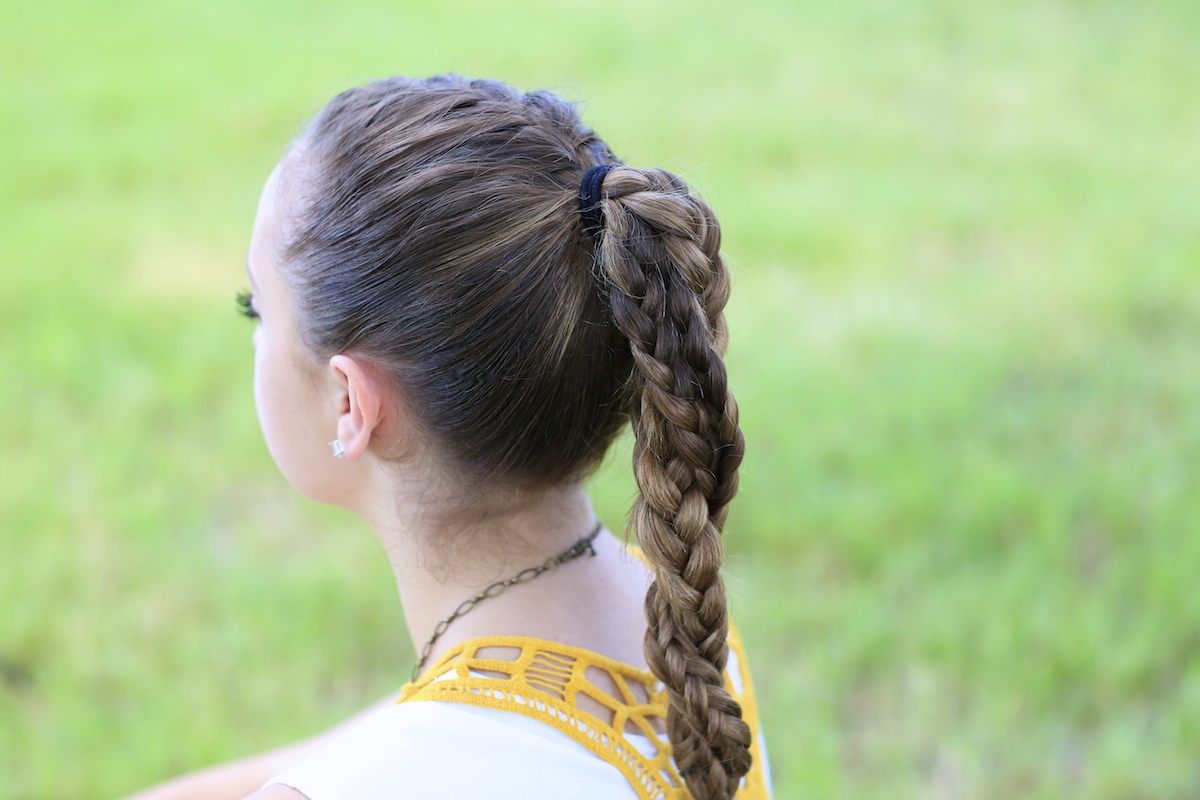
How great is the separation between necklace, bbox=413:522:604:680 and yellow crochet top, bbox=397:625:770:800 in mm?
95

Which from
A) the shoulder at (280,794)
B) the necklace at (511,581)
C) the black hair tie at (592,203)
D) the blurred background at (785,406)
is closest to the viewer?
the shoulder at (280,794)

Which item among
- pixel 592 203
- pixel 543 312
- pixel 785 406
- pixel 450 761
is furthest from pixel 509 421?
pixel 785 406

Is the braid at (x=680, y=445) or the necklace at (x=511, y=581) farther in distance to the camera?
the necklace at (x=511, y=581)

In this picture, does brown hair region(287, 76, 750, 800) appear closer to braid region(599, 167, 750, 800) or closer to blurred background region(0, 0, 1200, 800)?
braid region(599, 167, 750, 800)

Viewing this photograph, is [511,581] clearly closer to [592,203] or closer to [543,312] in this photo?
[543,312]

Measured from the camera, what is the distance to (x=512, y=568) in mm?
1318

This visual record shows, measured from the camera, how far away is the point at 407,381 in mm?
1250

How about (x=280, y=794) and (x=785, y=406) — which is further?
(x=785, y=406)

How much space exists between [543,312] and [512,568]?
335 millimetres

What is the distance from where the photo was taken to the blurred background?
2451 mm

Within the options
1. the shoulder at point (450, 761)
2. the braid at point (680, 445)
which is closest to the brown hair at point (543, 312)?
the braid at point (680, 445)

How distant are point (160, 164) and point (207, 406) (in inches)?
75.6

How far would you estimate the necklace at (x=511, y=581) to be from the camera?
1.31 metres

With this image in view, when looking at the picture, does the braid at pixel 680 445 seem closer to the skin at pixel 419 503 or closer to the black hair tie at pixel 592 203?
the black hair tie at pixel 592 203
